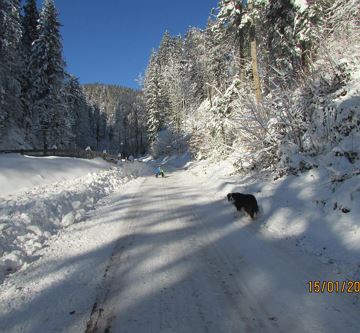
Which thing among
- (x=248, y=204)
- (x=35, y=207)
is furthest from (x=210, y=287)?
(x=35, y=207)

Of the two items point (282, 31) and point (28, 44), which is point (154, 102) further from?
point (282, 31)

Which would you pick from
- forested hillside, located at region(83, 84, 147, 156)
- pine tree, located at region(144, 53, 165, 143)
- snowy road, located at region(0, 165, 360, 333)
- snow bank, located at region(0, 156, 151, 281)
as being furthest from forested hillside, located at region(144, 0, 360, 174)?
forested hillside, located at region(83, 84, 147, 156)

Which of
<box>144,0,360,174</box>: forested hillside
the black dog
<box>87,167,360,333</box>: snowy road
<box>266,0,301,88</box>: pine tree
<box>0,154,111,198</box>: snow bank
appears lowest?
<box>87,167,360,333</box>: snowy road

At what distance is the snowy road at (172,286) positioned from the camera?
4.17 m

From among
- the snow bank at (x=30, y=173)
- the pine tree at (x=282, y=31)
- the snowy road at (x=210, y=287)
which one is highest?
the pine tree at (x=282, y=31)

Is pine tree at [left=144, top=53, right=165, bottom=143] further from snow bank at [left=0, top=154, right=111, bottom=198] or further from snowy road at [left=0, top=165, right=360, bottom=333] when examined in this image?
snowy road at [left=0, top=165, right=360, bottom=333]

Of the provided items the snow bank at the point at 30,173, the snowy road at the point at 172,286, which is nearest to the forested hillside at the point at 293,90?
the snowy road at the point at 172,286

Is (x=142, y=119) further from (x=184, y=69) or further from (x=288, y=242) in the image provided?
(x=288, y=242)

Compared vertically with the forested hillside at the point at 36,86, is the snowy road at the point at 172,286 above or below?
below

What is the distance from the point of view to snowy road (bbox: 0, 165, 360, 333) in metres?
4.17

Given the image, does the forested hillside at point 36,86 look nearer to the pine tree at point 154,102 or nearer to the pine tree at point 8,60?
the pine tree at point 8,60

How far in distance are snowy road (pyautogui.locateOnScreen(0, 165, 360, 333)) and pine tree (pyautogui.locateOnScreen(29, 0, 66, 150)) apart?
26.1 meters

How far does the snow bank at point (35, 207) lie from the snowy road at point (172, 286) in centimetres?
44

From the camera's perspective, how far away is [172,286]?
5.14 m
